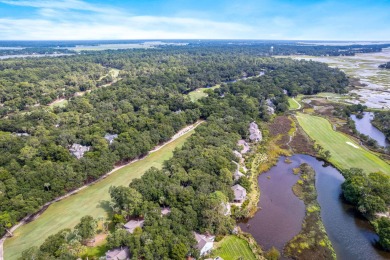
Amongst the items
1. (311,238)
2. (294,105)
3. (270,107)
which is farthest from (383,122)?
(311,238)

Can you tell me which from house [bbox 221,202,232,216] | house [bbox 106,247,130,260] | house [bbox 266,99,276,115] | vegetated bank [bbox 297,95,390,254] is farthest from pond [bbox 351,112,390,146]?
house [bbox 106,247,130,260]

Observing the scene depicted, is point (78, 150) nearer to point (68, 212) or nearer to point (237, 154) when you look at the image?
point (68, 212)

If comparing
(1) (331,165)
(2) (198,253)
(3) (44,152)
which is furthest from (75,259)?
(1) (331,165)

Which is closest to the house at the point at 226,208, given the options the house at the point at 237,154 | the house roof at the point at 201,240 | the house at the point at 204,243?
the house roof at the point at 201,240

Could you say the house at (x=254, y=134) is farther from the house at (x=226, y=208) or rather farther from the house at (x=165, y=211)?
the house at (x=165, y=211)

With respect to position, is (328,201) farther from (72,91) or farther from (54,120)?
(72,91)

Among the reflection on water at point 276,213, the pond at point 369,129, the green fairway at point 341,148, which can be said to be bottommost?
the reflection on water at point 276,213

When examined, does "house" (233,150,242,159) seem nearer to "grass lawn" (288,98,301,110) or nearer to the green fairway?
the green fairway
